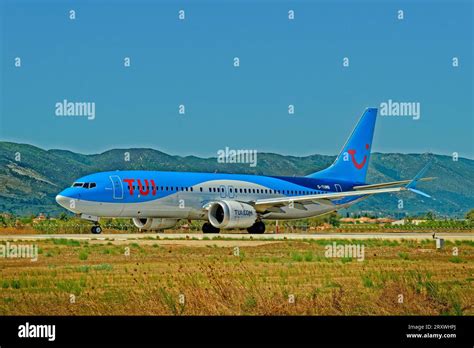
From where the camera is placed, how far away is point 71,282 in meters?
28.7

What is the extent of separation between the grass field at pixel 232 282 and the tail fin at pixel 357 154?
31554 mm

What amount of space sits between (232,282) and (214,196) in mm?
36343

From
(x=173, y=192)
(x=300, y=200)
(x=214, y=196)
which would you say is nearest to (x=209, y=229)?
(x=214, y=196)

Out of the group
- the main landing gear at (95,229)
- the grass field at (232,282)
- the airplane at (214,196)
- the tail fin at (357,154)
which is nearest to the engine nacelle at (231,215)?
the airplane at (214,196)

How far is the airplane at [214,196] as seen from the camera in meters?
57.6

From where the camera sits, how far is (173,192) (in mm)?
60969

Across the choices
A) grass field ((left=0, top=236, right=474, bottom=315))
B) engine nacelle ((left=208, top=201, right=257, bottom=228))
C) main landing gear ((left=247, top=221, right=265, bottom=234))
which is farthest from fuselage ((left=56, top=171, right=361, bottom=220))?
grass field ((left=0, top=236, right=474, bottom=315))

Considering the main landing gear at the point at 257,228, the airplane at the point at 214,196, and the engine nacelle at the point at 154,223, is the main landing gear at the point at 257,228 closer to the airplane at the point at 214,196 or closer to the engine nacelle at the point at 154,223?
the airplane at the point at 214,196

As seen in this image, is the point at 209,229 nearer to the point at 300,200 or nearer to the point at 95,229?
the point at 300,200

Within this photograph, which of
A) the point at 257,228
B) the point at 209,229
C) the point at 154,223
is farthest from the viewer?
the point at 257,228

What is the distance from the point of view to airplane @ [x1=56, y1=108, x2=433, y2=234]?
57.6 m
